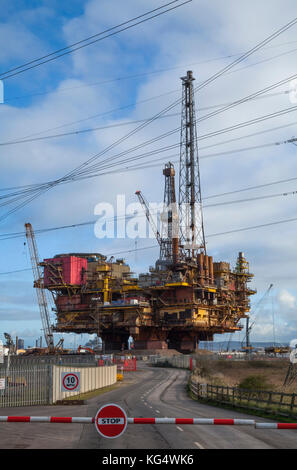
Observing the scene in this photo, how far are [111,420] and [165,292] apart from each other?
105m

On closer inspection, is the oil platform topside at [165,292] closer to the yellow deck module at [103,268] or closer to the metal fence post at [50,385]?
the yellow deck module at [103,268]

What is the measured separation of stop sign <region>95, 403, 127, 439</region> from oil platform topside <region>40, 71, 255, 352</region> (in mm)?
97789

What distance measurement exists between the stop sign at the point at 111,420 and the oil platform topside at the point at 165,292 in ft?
321

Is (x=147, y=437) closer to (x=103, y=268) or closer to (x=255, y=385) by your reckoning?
(x=255, y=385)

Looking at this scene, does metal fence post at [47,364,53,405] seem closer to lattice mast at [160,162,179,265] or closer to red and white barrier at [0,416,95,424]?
Answer: red and white barrier at [0,416,95,424]

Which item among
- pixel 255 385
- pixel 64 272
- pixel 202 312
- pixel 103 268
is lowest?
pixel 255 385

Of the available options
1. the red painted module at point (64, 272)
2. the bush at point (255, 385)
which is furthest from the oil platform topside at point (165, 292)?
the bush at point (255, 385)

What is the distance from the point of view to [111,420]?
13.1 metres

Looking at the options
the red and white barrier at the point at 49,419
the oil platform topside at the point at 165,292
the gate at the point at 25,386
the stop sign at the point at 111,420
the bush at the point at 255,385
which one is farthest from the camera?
the oil platform topside at the point at 165,292

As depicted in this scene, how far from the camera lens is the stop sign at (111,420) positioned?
1300 centimetres

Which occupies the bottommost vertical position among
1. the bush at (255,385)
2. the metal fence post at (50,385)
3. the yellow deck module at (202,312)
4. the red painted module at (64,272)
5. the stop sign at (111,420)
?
the bush at (255,385)

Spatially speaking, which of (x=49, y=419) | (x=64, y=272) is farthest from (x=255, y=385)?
(x=64, y=272)

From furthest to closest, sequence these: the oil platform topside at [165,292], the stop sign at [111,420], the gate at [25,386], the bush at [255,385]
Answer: the oil platform topside at [165,292] → the bush at [255,385] → the gate at [25,386] → the stop sign at [111,420]

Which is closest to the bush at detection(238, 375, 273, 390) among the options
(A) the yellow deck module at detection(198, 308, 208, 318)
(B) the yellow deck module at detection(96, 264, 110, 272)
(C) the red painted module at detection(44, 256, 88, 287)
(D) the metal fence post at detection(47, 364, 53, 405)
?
(D) the metal fence post at detection(47, 364, 53, 405)
